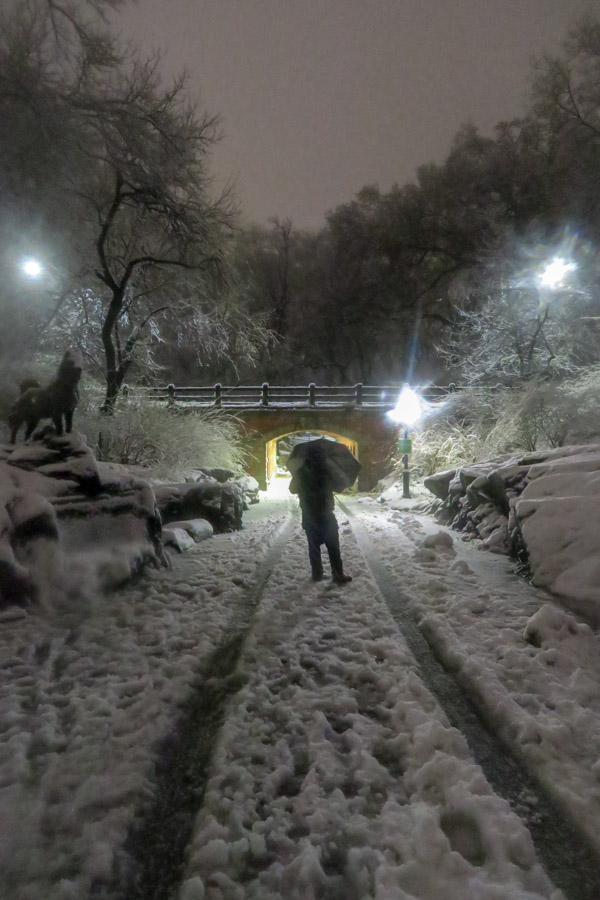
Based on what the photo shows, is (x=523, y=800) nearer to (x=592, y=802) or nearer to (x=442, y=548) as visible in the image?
(x=592, y=802)

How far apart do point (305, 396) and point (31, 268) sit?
11.0 metres

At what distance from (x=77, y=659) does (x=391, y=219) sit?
26470 millimetres

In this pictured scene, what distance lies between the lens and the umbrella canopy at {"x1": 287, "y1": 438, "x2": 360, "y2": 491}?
16.9ft

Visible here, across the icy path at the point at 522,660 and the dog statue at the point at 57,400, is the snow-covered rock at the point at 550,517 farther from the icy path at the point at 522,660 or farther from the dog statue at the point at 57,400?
the dog statue at the point at 57,400

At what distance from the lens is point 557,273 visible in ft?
44.1

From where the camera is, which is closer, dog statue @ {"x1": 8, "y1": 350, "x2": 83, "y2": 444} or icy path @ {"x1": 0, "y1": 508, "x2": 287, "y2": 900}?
icy path @ {"x1": 0, "y1": 508, "x2": 287, "y2": 900}

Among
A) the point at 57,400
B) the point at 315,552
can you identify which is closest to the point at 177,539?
the point at 315,552

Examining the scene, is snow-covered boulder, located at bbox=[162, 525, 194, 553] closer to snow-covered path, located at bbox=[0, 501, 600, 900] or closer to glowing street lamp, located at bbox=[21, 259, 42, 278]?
snow-covered path, located at bbox=[0, 501, 600, 900]

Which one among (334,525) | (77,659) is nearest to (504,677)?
(334,525)

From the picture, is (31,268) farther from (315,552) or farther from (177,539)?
(315,552)

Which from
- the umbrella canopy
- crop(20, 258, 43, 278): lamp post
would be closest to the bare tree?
crop(20, 258, 43, 278): lamp post

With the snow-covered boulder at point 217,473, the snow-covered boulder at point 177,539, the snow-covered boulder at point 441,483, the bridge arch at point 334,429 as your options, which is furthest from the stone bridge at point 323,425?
the snow-covered boulder at point 177,539

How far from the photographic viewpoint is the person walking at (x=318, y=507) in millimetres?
5051

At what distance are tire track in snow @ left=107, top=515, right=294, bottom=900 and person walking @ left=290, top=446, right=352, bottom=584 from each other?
188cm
